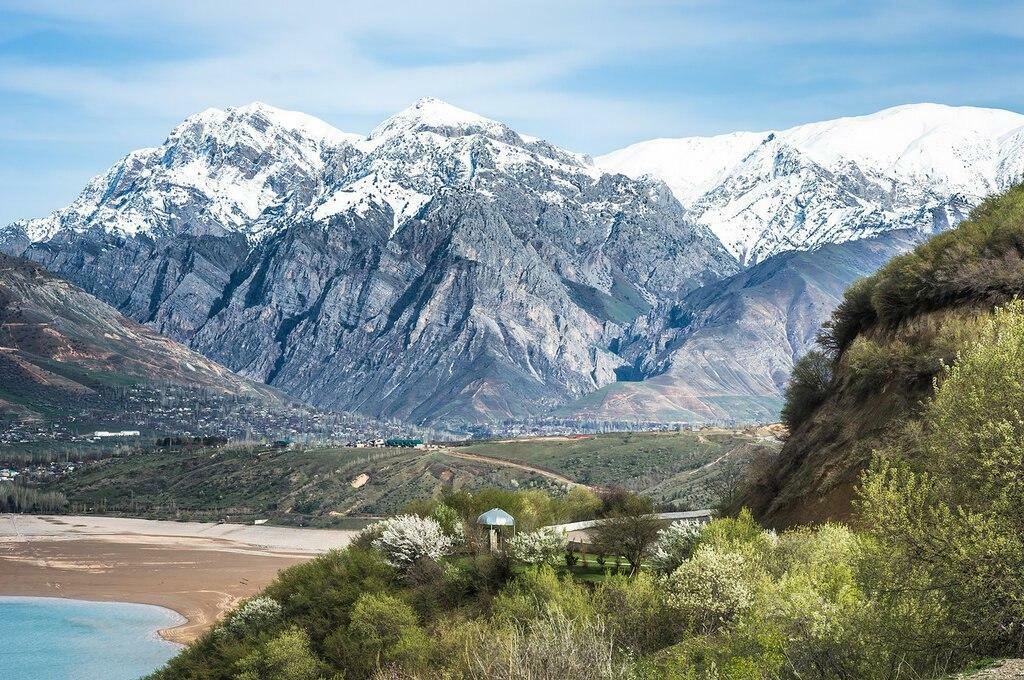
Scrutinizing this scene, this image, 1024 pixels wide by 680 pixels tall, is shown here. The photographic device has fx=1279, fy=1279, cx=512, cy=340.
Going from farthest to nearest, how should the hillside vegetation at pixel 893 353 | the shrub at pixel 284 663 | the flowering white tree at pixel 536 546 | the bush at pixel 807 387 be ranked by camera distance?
the bush at pixel 807 387 → the flowering white tree at pixel 536 546 → the shrub at pixel 284 663 → the hillside vegetation at pixel 893 353

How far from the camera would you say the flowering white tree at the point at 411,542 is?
69312 millimetres

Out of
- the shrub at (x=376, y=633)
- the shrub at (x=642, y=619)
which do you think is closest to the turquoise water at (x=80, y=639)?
the shrub at (x=376, y=633)

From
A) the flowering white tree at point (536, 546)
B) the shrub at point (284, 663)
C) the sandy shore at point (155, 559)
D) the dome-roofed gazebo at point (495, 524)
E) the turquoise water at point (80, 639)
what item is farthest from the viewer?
the sandy shore at point (155, 559)

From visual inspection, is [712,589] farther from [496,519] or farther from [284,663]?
[496,519]

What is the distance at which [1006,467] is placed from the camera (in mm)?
29016

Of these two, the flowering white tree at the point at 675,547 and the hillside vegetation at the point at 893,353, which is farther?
the flowering white tree at the point at 675,547

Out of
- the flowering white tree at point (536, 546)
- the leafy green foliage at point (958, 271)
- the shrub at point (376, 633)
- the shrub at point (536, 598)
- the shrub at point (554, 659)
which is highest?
the leafy green foliage at point (958, 271)

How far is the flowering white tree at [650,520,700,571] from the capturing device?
186ft

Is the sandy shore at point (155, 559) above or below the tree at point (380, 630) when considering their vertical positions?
below

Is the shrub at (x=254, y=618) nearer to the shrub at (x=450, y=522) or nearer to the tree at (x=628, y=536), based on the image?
the shrub at (x=450, y=522)

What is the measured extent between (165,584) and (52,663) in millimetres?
37857

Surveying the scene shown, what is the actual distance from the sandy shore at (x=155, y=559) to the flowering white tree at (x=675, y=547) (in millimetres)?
50834

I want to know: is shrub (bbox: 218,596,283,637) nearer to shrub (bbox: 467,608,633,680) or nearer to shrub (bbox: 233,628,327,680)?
shrub (bbox: 233,628,327,680)

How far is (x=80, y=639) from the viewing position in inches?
3912
